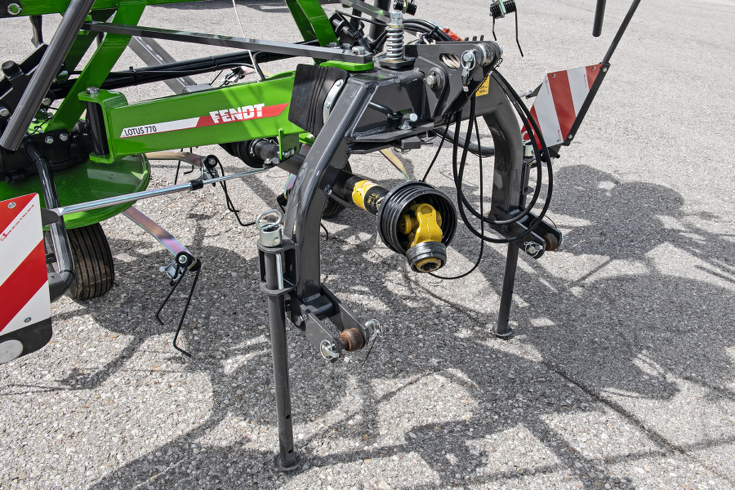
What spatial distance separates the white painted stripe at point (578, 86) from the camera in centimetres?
292

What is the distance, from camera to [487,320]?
9.79 feet

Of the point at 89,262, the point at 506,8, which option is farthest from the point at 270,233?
the point at 89,262

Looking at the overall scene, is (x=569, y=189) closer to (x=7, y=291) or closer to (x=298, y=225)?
(x=298, y=225)

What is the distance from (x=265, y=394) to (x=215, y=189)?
85.5 inches

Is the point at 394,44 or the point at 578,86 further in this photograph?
the point at 578,86

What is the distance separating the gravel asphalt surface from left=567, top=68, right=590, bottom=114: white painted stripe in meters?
1.03

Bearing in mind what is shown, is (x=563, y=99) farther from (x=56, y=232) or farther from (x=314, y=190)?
(x=56, y=232)

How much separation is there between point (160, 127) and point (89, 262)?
818 millimetres

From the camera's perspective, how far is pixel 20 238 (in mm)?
1730

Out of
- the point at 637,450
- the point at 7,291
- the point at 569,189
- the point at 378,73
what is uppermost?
the point at 378,73

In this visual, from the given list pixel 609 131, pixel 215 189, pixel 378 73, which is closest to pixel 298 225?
pixel 378 73

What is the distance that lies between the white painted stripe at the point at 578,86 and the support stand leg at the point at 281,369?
6.47ft

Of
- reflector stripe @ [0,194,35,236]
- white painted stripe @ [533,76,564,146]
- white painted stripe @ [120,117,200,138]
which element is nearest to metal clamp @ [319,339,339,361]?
reflector stripe @ [0,194,35,236]

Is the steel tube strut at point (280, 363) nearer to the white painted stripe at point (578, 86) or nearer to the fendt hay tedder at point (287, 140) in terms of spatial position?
the fendt hay tedder at point (287, 140)
